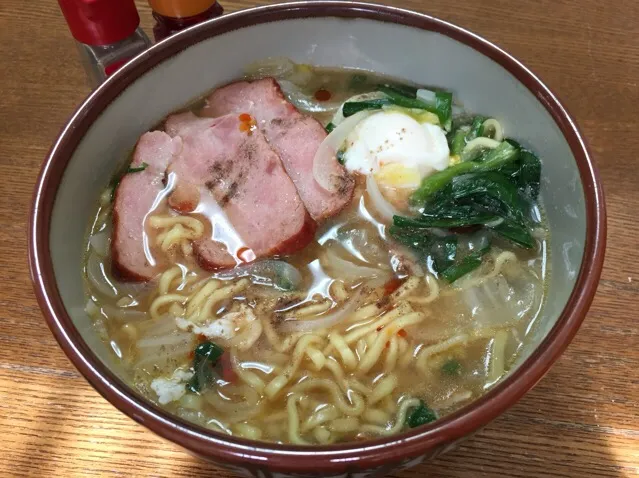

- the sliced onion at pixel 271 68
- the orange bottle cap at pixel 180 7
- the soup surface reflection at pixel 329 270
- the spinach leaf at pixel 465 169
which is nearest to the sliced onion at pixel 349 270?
the soup surface reflection at pixel 329 270

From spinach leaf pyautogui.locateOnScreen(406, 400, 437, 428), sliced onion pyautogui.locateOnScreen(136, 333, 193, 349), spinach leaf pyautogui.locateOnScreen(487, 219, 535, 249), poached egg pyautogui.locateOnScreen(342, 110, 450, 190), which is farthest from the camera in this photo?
poached egg pyautogui.locateOnScreen(342, 110, 450, 190)

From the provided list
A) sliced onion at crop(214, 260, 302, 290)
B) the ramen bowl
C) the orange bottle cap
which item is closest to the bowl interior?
the ramen bowl

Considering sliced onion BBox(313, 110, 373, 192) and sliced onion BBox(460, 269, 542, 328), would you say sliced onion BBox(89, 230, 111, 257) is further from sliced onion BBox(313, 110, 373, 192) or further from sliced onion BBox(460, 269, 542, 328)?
sliced onion BBox(460, 269, 542, 328)

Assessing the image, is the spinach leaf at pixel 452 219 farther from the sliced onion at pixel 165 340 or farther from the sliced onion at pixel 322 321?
the sliced onion at pixel 165 340

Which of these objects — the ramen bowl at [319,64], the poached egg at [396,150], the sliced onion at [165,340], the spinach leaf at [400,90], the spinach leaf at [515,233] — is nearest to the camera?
the ramen bowl at [319,64]

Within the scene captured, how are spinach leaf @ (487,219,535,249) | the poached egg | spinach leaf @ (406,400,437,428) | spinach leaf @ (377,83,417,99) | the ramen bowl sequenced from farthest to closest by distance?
spinach leaf @ (377,83,417,99) → the poached egg → spinach leaf @ (487,219,535,249) → spinach leaf @ (406,400,437,428) → the ramen bowl

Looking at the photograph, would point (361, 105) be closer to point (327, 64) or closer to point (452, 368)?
point (327, 64)

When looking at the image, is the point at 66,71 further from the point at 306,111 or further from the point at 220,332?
the point at 220,332
